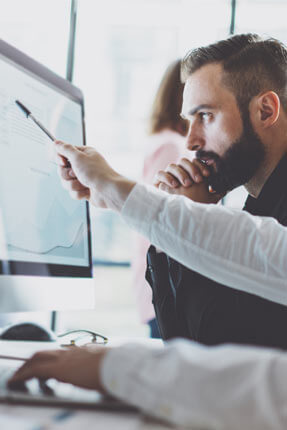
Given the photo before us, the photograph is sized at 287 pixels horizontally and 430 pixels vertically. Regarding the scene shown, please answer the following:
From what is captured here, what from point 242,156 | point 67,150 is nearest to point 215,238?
point 67,150

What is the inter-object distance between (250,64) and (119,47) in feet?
10.2

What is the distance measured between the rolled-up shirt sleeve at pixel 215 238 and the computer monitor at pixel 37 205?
220 mm

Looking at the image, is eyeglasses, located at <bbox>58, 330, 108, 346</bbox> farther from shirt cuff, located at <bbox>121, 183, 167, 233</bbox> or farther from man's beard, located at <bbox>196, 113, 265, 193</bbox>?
man's beard, located at <bbox>196, 113, 265, 193</bbox>

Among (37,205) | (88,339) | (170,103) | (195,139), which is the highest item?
(170,103)

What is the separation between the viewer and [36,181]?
3.01 feet

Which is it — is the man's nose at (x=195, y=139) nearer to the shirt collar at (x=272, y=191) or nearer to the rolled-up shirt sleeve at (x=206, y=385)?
the shirt collar at (x=272, y=191)

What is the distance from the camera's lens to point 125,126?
12.8 ft

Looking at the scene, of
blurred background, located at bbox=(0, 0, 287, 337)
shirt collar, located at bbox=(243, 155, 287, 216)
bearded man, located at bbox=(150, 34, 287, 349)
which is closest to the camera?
shirt collar, located at bbox=(243, 155, 287, 216)

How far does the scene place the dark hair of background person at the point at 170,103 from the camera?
1.91 meters

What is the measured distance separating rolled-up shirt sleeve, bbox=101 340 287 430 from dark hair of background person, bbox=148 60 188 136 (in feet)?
5.15

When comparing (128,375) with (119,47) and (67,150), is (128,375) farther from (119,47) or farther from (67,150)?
(119,47)

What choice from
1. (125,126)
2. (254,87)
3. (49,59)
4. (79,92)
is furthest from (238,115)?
(125,126)

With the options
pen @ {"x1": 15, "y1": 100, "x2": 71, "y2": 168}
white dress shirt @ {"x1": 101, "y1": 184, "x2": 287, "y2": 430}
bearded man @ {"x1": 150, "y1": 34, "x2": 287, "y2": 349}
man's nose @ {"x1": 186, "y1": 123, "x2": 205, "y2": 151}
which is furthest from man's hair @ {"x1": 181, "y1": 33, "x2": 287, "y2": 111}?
white dress shirt @ {"x1": 101, "y1": 184, "x2": 287, "y2": 430}

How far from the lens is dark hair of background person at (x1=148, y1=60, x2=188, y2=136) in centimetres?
191
